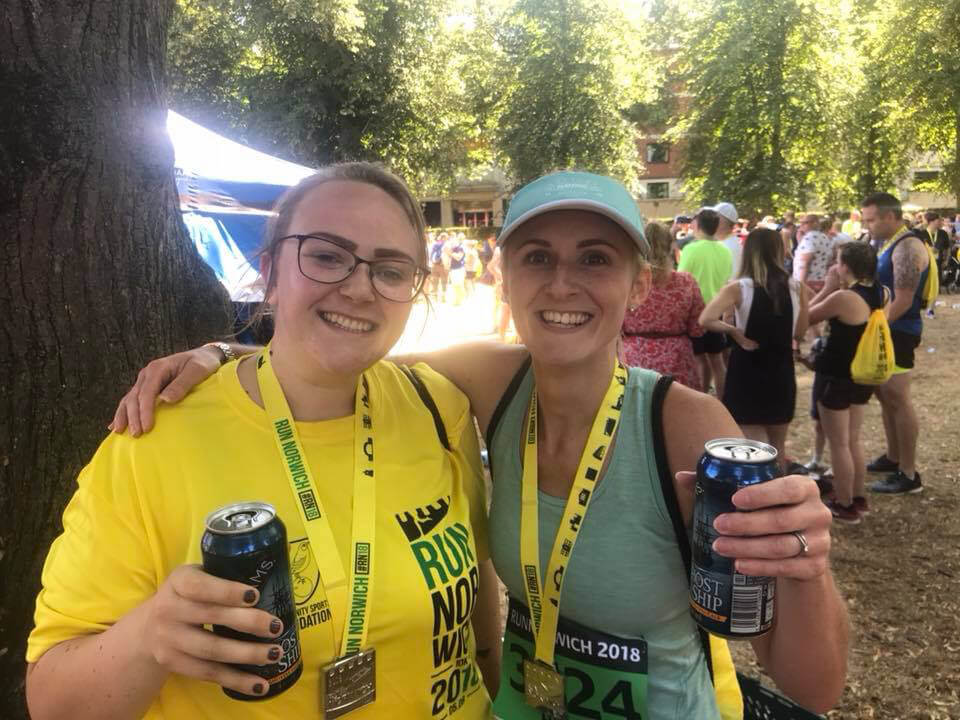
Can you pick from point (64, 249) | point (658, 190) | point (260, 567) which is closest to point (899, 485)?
point (260, 567)

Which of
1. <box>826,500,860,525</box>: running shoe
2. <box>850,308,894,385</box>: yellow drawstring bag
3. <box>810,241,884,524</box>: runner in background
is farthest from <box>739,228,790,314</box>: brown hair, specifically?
<box>826,500,860,525</box>: running shoe

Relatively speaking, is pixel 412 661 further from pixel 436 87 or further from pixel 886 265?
pixel 436 87

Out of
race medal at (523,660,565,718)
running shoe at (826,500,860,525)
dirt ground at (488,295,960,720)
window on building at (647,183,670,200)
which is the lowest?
dirt ground at (488,295,960,720)

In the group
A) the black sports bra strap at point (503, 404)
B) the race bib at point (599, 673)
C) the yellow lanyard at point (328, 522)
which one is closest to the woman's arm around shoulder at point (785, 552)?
the race bib at point (599, 673)

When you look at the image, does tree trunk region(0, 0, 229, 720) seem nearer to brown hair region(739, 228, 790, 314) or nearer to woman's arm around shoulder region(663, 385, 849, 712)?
woman's arm around shoulder region(663, 385, 849, 712)

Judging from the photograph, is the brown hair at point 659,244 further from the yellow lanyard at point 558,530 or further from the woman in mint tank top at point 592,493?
the yellow lanyard at point 558,530

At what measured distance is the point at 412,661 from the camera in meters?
1.45

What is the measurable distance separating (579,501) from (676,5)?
38.7m

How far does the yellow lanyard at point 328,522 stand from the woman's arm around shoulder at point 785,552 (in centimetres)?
70

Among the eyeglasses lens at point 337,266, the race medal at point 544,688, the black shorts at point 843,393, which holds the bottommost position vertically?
the race medal at point 544,688

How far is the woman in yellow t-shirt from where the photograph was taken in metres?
1.18

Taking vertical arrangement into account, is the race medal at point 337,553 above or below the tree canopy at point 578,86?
below

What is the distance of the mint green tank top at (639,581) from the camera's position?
5.06 feet

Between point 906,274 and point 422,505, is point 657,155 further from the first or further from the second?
point 422,505
